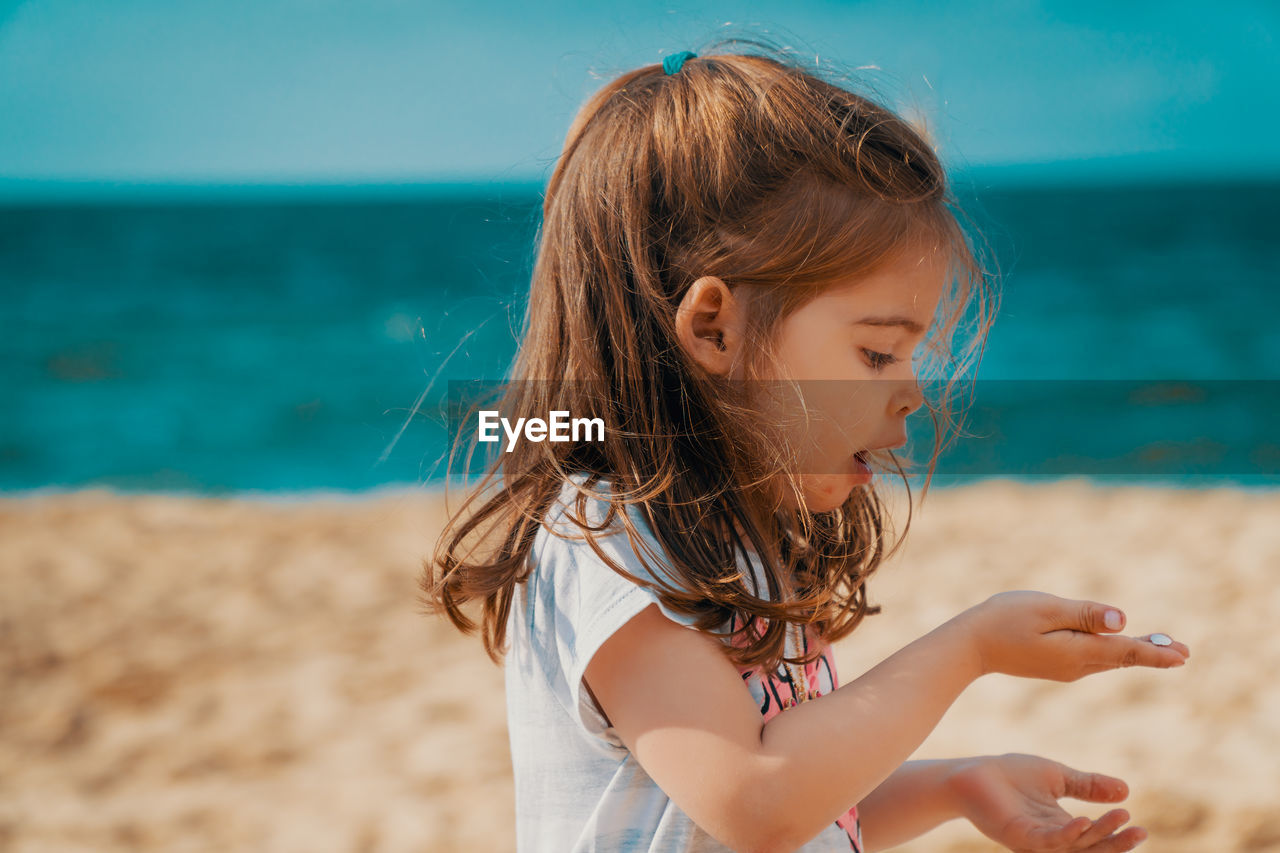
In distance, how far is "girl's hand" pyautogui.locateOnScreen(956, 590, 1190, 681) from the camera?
1158 mm

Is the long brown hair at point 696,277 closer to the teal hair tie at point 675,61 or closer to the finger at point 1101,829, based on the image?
the teal hair tie at point 675,61

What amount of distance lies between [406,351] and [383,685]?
12.3m

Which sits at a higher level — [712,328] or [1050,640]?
[712,328]

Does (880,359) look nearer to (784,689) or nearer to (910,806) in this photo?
(784,689)

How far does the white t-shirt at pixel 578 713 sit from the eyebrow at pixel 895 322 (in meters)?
0.29

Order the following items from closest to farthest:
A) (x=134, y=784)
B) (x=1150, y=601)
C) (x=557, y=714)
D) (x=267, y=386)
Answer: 1. (x=557, y=714)
2. (x=134, y=784)
3. (x=1150, y=601)
4. (x=267, y=386)

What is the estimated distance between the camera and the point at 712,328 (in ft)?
4.13

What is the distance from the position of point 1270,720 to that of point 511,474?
2948 mm

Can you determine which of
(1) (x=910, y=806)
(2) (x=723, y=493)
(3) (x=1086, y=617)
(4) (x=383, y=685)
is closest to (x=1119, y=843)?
(1) (x=910, y=806)

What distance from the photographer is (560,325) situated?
1358mm

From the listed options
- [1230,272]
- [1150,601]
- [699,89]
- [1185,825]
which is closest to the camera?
[699,89]

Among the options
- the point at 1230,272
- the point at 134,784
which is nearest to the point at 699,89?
the point at 134,784

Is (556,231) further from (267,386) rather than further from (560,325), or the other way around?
(267,386)

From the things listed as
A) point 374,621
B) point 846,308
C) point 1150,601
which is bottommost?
point 374,621
